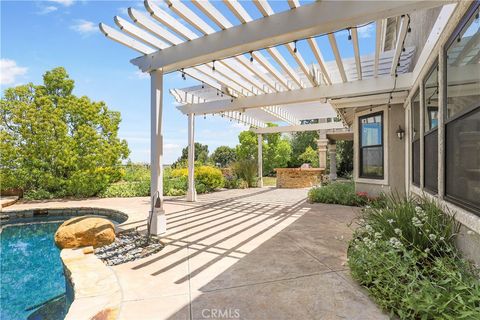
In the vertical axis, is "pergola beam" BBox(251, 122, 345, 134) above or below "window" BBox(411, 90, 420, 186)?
above

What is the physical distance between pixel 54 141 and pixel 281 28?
9316 mm

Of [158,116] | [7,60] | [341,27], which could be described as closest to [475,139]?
[341,27]

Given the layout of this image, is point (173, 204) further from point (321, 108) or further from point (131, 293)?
point (321, 108)

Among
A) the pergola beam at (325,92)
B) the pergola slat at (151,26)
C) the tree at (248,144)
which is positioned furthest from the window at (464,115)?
the tree at (248,144)

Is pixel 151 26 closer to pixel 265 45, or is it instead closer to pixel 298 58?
pixel 265 45

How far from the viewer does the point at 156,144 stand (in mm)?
4543

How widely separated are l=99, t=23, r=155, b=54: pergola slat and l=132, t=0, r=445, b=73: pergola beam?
168 mm

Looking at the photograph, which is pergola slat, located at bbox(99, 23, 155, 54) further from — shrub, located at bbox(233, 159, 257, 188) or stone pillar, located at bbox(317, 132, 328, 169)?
stone pillar, located at bbox(317, 132, 328, 169)

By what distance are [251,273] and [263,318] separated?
832 millimetres

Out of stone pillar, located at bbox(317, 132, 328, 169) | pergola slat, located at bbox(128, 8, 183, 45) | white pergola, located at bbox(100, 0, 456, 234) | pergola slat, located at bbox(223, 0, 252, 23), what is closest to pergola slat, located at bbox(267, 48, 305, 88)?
white pergola, located at bbox(100, 0, 456, 234)

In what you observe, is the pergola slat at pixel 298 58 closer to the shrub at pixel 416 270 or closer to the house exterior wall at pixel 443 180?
the house exterior wall at pixel 443 180

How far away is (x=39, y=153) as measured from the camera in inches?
369

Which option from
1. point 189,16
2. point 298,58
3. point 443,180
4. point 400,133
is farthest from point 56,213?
point 400,133

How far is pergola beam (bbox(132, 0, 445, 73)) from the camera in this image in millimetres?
2785
